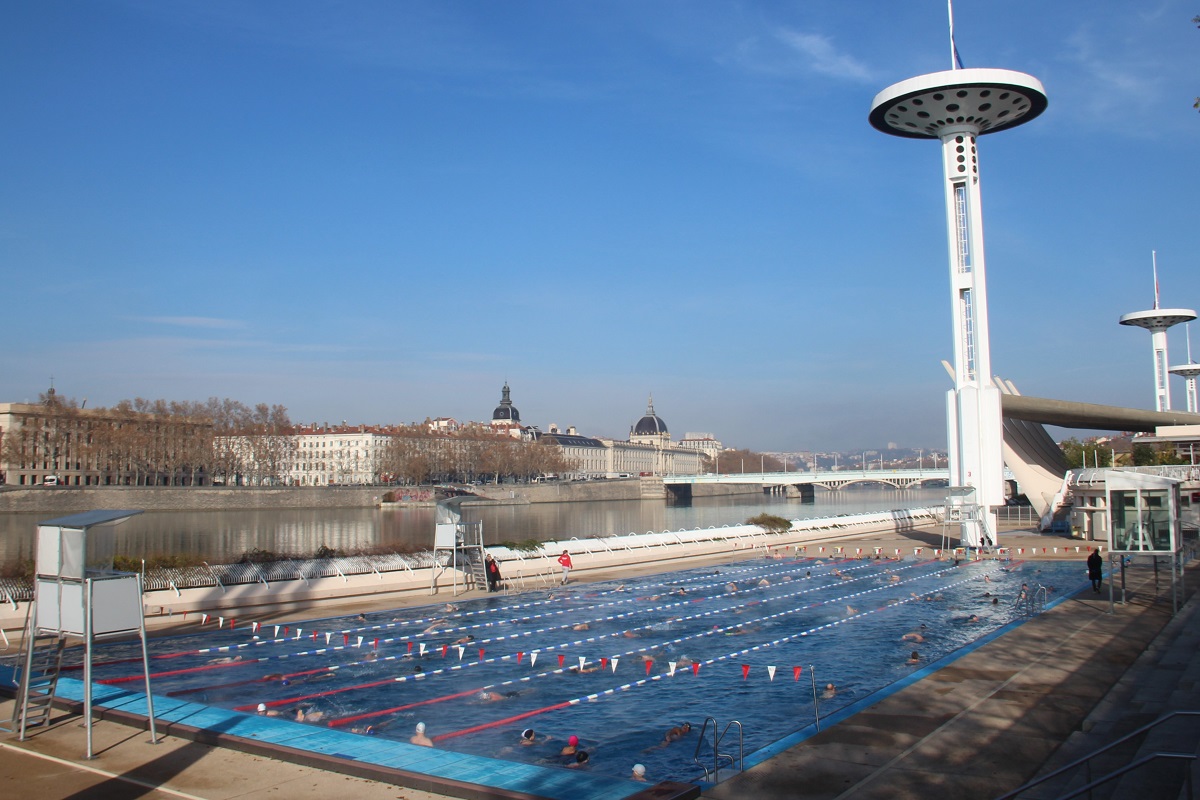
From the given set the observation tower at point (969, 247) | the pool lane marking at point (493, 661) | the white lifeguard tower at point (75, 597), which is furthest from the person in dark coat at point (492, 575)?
the observation tower at point (969, 247)

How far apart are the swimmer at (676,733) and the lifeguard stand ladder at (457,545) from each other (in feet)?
56.0

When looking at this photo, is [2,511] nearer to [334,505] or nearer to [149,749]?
[334,505]

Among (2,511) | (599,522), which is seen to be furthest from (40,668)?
(2,511)

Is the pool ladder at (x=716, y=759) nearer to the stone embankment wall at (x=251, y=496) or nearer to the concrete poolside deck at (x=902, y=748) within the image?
the concrete poolside deck at (x=902, y=748)

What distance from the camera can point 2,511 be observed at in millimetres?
91438

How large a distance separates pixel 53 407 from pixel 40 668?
114949mm

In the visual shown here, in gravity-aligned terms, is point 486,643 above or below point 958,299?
below

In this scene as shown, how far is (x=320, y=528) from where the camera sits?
83.2 meters

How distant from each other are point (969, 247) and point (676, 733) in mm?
42213

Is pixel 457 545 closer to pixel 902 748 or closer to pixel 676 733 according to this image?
pixel 676 733

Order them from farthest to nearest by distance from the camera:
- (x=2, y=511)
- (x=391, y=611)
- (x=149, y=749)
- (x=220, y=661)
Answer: (x=2, y=511) → (x=391, y=611) → (x=220, y=661) → (x=149, y=749)

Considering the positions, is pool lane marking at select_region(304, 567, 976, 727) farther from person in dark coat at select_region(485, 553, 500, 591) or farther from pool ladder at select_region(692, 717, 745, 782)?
person in dark coat at select_region(485, 553, 500, 591)

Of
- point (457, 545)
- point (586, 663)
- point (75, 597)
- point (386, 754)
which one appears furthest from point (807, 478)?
point (75, 597)

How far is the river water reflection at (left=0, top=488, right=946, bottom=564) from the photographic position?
6131cm
